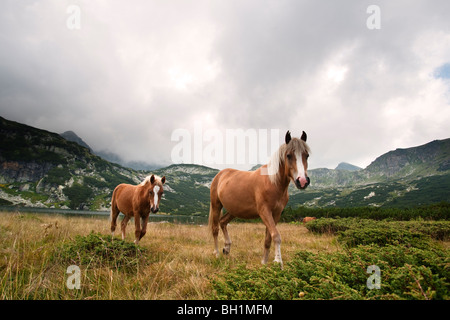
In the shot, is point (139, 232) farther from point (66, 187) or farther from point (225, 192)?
point (66, 187)

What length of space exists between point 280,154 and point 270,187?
815 millimetres

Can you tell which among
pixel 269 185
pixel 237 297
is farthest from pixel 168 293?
pixel 269 185

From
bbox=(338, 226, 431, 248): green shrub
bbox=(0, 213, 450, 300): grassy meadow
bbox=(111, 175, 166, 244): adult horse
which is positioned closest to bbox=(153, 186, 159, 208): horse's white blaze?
bbox=(111, 175, 166, 244): adult horse

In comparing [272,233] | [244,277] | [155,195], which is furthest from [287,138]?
[155,195]

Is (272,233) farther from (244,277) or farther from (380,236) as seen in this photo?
(380,236)

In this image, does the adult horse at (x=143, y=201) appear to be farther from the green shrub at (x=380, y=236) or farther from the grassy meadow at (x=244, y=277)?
the green shrub at (x=380, y=236)

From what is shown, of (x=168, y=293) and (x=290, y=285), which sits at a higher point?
(x=290, y=285)

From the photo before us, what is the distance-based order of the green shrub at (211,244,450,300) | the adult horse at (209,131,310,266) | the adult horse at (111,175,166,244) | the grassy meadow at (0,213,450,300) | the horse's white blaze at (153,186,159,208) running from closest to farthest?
the green shrub at (211,244,450,300)
the grassy meadow at (0,213,450,300)
the adult horse at (209,131,310,266)
the horse's white blaze at (153,186,159,208)
the adult horse at (111,175,166,244)

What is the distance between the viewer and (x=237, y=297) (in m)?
2.20

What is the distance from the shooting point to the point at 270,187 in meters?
4.97

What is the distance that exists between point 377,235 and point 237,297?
563 centimetres

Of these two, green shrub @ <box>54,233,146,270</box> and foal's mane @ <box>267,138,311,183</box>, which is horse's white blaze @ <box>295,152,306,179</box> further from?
green shrub @ <box>54,233,146,270</box>

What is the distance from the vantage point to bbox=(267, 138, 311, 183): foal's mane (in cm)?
441
